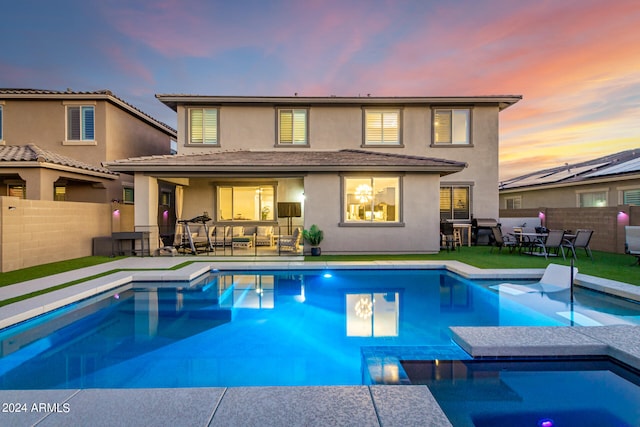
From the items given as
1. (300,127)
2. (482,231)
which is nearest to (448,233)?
(482,231)

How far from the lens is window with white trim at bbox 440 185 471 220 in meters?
15.1

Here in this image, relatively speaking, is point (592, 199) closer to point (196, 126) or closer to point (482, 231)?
point (482, 231)

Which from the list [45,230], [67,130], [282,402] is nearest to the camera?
[282,402]

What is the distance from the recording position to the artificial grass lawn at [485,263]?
25.7ft

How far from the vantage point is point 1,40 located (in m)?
17.6

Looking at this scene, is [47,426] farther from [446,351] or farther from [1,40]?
[1,40]

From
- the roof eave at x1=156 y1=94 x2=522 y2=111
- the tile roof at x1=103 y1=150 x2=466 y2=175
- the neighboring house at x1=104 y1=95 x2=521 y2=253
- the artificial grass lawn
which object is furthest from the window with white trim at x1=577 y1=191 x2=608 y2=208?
the tile roof at x1=103 y1=150 x2=466 y2=175

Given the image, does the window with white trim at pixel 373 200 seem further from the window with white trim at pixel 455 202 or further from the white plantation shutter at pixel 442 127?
the white plantation shutter at pixel 442 127

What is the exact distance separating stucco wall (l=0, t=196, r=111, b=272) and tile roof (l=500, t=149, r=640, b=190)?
23079mm

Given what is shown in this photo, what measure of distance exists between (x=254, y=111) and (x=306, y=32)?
14.8 feet

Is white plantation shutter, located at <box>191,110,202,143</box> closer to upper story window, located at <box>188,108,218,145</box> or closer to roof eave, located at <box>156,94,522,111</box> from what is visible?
upper story window, located at <box>188,108,218,145</box>

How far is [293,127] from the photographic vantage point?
14.9 m

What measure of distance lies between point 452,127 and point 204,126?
38.5 ft

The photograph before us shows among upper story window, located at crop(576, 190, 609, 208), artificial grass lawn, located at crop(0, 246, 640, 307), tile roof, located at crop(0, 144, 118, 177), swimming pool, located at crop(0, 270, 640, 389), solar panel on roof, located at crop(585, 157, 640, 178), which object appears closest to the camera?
swimming pool, located at crop(0, 270, 640, 389)
